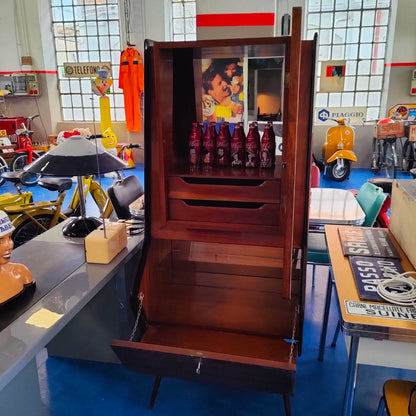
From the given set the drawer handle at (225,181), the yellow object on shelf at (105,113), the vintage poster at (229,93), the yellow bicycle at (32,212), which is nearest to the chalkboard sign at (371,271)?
the drawer handle at (225,181)

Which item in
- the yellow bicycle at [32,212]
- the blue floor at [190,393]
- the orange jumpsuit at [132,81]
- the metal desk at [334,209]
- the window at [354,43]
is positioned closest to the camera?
the blue floor at [190,393]

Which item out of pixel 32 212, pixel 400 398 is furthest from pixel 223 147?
pixel 32 212

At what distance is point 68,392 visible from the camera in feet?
7.07

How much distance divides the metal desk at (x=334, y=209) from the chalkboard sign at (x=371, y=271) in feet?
→ 3.19

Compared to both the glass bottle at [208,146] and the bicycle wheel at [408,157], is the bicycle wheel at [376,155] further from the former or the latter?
the glass bottle at [208,146]

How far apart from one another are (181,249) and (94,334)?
2.40 feet

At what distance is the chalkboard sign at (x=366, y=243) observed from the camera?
5.83 feet

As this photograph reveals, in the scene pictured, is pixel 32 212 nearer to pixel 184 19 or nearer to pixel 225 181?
pixel 225 181

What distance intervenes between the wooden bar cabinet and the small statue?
455 mm

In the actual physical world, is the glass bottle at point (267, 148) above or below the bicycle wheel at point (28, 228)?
above

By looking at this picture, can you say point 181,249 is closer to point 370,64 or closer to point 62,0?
point 370,64

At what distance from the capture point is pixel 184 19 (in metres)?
8.48

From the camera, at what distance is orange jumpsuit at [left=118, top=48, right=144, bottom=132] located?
25.6 feet

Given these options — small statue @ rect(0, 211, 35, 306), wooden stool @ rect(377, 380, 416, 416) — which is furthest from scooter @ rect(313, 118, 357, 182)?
small statue @ rect(0, 211, 35, 306)
